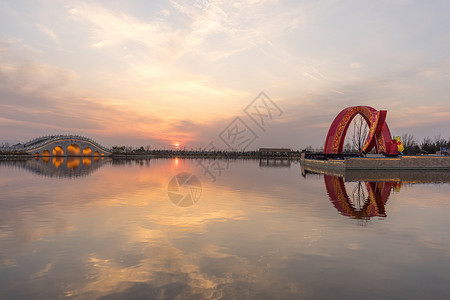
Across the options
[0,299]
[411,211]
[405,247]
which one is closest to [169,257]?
[0,299]

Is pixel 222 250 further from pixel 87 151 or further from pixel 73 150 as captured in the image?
pixel 87 151

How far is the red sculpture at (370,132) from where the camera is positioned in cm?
3641

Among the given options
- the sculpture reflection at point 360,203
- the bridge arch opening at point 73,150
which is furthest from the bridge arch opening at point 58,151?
the sculpture reflection at point 360,203

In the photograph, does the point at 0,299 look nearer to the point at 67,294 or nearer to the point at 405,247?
the point at 67,294

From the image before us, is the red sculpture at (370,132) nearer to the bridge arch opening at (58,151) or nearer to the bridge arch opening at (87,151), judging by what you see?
the bridge arch opening at (58,151)

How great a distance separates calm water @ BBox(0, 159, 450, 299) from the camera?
187 inches

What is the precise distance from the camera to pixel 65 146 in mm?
80125

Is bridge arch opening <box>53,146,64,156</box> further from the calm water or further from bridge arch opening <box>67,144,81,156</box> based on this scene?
the calm water

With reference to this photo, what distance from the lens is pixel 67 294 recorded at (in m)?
4.51

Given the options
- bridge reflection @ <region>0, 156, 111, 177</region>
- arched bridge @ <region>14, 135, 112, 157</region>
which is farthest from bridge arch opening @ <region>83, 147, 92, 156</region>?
bridge reflection @ <region>0, 156, 111, 177</region>

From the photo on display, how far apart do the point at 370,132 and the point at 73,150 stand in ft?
270

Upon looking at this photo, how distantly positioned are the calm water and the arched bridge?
72767mm

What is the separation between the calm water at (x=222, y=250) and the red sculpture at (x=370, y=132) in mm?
26657

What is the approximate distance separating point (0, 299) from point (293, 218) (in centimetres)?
785
